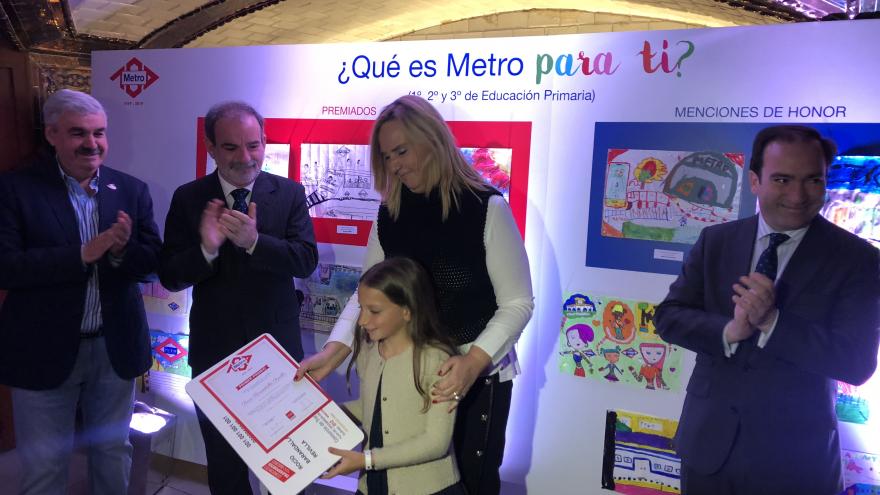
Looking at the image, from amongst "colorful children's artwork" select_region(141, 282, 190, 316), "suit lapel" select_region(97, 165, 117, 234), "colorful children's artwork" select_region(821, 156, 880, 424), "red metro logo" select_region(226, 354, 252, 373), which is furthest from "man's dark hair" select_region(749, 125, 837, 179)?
"colorful children's artwork" select_region(141, 282, 190, 316)

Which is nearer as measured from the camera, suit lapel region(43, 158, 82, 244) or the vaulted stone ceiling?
suit lapel region(43, 158, 82, 244)

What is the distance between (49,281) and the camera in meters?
2.41

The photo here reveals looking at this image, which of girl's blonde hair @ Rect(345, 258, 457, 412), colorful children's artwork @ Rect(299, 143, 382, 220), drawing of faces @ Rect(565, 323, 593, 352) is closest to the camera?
girl's blonde hair @ Rect(345, 258, 457, 412)

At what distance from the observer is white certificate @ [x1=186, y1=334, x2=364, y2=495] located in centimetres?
Result: 182

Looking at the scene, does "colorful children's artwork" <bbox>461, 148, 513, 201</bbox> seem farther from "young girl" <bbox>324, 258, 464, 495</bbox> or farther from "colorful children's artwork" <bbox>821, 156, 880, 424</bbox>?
"colorful children's artwork" <bbox>821, 156, 880, 424</bbox>

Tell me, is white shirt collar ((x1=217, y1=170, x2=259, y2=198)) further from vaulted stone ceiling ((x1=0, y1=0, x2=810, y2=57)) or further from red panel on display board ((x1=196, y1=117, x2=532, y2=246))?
vaulted stone ceiling ((x1=0, y1=0, x2=810, y2=57))

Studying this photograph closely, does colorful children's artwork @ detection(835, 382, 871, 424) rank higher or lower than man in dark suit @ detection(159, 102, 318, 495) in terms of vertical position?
lower

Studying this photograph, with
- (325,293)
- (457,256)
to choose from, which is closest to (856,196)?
(457,256)

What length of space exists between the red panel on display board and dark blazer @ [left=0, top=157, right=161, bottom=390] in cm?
93

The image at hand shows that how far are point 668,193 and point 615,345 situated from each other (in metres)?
0.70

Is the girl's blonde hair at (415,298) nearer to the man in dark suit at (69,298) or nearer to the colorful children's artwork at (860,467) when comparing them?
the man in dark suit at (69,298)

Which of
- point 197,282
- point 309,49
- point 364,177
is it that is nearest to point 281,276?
point 197,282

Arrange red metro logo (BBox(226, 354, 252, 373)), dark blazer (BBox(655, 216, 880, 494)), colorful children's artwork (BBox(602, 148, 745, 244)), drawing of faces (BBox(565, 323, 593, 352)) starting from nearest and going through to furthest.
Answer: dark blazer (BBox(655, 216, 880, 494)), red metro logo (BBox(226, 354, 252, 373)), colorful children's artwork (BBox(602, 148, 745, 244)), drawing of faces (BBox(565, 323, 593, 352))

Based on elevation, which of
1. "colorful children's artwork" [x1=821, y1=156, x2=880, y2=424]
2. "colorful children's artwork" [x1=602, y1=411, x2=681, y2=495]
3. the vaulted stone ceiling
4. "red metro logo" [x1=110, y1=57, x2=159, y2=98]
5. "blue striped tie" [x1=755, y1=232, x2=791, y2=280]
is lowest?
"colorful children's artwork" [x1=602, y1=411, x2=681, y2=495]
